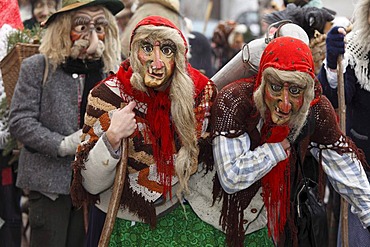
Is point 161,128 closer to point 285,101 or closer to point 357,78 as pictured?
point 285,101

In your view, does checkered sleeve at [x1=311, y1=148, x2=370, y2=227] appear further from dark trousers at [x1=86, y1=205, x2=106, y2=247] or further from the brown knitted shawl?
A: dark trousers at [x1=86, y1=205, x2=106, y2=247]

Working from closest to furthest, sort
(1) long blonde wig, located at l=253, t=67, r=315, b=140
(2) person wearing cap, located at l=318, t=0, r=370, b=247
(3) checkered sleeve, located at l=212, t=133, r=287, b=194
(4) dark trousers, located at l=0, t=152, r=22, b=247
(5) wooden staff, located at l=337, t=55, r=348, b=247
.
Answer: (1) long blonde wig, located at l=253, t=67, r=315, b=140, (3) checkered sleeve, located at l=212, t=133, r=287, b=194, (5) wooden staff, located at l=337, t=55, r=348, b=247, (2) person wearing cap, located at l=318, t=0, r=370, b=247, (4) dark trousers, located at l=0, t=152, r=22, b=247

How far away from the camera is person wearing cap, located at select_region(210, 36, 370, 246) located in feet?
15.5

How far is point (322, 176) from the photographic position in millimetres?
5270

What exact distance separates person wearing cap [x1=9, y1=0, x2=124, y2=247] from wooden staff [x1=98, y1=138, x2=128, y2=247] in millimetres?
1402

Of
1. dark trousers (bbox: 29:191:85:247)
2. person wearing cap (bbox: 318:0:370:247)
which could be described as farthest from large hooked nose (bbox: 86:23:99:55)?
person wearing cap (bbox: 318:0:370:247)

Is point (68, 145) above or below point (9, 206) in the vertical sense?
above

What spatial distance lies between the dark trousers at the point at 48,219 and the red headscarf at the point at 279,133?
184cm

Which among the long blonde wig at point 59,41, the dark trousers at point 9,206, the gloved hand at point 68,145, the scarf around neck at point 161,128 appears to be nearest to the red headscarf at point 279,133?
the scarf around neck at point 161,128

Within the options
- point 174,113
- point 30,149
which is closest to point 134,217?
point 174,113

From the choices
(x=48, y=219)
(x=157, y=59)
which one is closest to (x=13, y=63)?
(x=48, y=219)

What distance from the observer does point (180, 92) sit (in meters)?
4.91

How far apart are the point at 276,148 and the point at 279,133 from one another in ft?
0.25

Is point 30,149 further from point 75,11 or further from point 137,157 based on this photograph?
point 137,157
